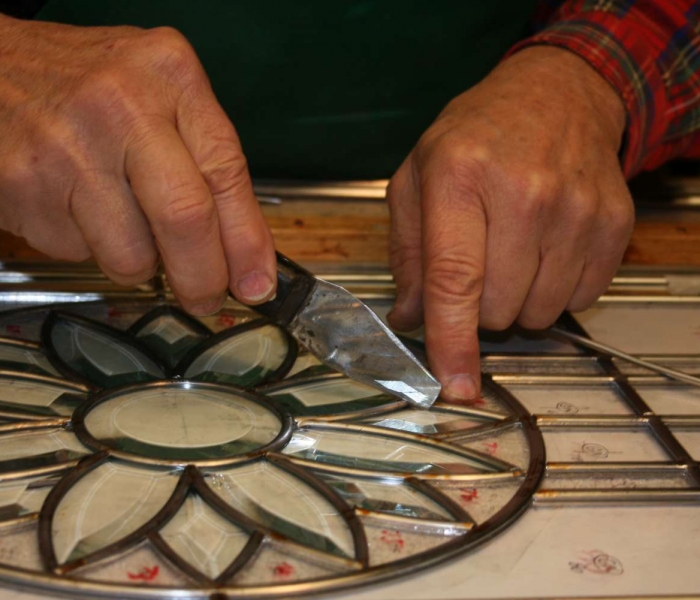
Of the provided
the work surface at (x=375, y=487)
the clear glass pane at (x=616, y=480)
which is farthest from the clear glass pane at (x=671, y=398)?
the clear glass pane at (x=616, y=480)

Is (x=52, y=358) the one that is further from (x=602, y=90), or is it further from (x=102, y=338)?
(x=602, y=90)

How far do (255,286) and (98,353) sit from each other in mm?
183

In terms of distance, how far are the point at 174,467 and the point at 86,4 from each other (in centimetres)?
63

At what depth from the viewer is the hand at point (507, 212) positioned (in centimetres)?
75

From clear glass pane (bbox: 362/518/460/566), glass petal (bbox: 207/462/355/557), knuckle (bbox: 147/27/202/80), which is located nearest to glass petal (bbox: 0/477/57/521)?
glass petal (bbox: 207/462/355/557)

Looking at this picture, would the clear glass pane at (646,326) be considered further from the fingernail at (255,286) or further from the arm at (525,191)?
the fingernail at (255,286)

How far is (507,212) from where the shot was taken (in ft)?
2.53

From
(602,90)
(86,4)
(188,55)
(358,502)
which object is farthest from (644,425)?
(86,4)

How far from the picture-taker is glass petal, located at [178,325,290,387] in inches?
→ 29.9

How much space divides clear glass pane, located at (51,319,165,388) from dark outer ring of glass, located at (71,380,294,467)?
0.08 ft

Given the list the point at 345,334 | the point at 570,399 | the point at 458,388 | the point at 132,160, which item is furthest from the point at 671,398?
the point at 132,160

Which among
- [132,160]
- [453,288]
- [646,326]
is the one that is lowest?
[646,326]

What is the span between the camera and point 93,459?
616 millimetres

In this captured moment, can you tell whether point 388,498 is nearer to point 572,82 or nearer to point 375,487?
point 375,487
